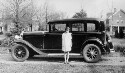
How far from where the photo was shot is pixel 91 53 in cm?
1001

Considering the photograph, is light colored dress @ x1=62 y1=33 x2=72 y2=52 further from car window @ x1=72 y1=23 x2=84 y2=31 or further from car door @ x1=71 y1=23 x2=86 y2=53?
car window @ x1=72 y1=23 x2=84 y2=31

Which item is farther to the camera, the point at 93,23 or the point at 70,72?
the point at 93,23

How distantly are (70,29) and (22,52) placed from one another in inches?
102

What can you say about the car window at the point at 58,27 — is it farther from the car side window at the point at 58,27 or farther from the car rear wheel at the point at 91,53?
the car rear wheel at the point at 91,53

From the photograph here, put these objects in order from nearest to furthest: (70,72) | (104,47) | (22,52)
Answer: (70,72) < (104,47) < (22,52)

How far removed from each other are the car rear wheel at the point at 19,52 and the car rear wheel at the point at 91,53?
2.83m

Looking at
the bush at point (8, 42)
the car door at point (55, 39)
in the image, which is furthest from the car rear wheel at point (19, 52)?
the bush at point (8, 42)

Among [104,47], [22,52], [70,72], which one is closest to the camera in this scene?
[70,72]

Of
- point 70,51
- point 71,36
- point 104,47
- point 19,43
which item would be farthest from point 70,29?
point 19,43

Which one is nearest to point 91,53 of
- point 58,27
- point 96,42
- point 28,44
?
point 96,42

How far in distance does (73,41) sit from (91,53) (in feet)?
3.42

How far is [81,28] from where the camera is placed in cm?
1034

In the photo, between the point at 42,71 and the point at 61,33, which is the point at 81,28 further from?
the point at 42,71

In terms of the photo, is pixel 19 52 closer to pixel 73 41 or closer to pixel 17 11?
Answer: pixel 73 41
